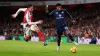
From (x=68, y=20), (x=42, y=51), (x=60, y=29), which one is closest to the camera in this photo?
(x=42, y=51)

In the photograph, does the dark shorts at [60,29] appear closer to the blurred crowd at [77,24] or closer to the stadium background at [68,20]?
the stadium background at [68,20]

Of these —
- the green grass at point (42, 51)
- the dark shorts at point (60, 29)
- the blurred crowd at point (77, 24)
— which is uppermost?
the blurred crowd at point (77, 24)

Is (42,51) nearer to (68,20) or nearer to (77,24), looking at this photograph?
(77,24)

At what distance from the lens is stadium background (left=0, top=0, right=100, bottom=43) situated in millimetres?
40787

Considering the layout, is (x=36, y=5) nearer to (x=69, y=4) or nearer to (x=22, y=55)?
(x=69, y=4)

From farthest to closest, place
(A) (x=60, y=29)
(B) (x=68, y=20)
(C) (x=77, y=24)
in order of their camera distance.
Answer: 1. (B) (x=68, y=20)
2. (C) (x=77, y=24)
3. (A) (x=60, y=29)

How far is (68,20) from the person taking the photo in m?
49.7

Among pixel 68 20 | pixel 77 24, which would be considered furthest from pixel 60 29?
pixel 68 20

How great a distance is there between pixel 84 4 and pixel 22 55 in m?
37.8

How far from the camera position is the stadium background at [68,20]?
134 feet

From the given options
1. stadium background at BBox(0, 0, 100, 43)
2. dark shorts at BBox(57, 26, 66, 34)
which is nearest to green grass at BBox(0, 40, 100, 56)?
dark shorts at BBox(57, 26, 66, 34)

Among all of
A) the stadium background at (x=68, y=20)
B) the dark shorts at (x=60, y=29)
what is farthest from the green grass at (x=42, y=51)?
the stadium background at (x=68, y=20)

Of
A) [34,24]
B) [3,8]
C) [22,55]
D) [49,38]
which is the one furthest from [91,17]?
[22,55]

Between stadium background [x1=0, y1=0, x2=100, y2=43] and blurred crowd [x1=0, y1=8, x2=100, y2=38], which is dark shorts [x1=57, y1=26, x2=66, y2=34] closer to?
stadium background [x1=0, y1=0, x2=100, y2=43]
